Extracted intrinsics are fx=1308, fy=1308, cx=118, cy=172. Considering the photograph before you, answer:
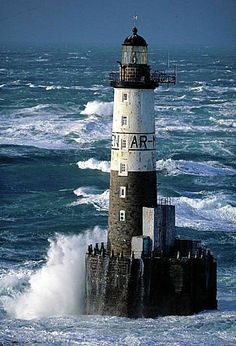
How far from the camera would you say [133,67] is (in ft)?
132

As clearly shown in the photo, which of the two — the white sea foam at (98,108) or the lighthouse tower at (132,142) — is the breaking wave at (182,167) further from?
the white sea foam at (98,108)

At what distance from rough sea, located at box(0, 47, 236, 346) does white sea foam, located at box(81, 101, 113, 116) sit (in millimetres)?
161

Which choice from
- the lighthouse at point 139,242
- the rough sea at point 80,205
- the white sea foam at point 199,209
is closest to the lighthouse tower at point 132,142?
the lighthouse at point 139,242

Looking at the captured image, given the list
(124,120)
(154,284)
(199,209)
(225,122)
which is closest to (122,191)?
(124,120)

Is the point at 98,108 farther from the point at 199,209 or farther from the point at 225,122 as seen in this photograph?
the point at 199,209

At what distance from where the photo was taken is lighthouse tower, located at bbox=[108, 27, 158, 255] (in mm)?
40125

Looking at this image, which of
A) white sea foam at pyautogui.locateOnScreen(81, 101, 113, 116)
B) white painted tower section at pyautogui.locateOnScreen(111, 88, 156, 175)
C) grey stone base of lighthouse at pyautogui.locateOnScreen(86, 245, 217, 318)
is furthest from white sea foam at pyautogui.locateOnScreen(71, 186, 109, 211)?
white sea foam at pyautogui.locateOnScreen(81, 101, 113, 116)

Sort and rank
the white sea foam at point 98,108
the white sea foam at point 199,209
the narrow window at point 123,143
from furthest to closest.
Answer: the white sea foam at point 98,108
the white sea foam at point 199,209
the narrow window at point 123,143

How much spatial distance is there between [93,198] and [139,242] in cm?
2160

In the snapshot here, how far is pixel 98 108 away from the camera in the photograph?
110625mm

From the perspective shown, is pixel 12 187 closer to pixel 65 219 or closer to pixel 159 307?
pixel 65 219

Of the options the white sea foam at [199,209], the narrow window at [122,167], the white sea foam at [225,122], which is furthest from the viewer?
the white sea foam at [225,122]

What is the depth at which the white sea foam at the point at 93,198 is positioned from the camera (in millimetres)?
59119

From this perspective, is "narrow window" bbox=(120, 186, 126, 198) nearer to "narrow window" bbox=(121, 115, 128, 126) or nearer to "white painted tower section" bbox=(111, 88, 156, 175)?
"white painted tower section" bbox=(111, 88, 156, 175)
